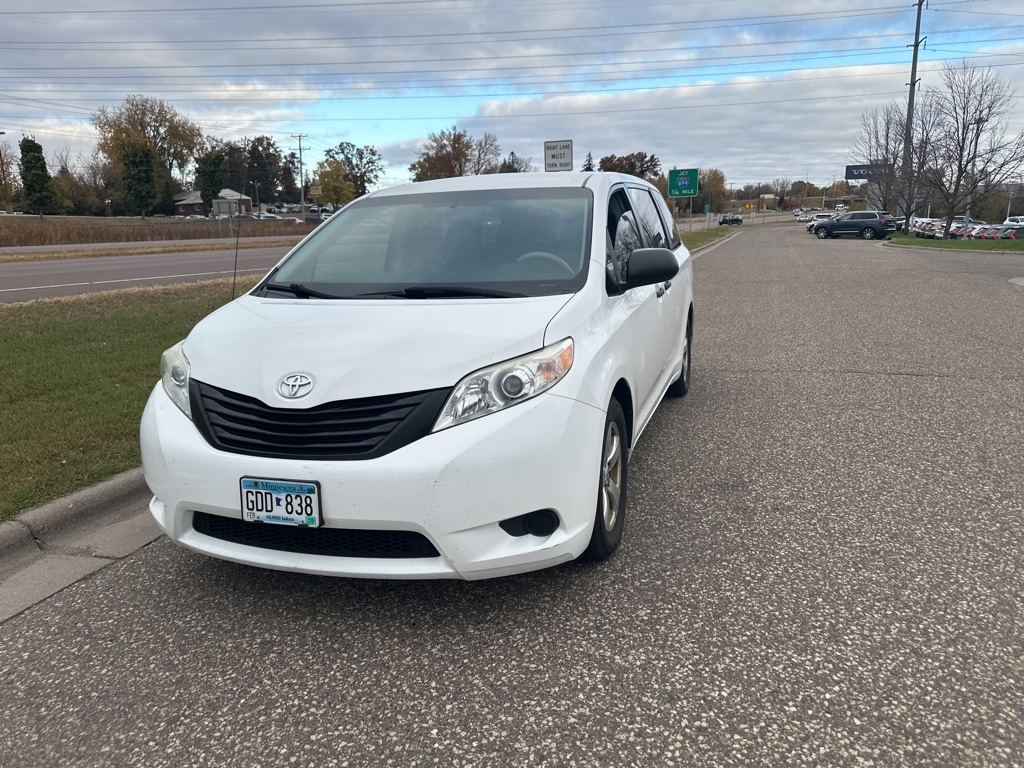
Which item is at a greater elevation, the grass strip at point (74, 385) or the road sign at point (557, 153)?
the road sign at point (557, 153)

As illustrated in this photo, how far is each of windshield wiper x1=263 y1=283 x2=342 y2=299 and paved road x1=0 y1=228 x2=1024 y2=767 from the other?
4.35 feet

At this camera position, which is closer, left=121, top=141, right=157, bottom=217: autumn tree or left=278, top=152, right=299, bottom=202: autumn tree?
left=121, top=141, right=157, bottom=217: autumn tree

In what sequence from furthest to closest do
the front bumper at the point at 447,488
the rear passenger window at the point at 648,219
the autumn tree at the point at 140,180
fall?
the autumn tree at the point at 140,180 < the rear passenger window at the point at 648,219 < the front bumper at the point at 447,488

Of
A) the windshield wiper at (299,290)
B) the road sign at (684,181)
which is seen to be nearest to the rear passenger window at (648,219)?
the windshield wiper at (299,290)

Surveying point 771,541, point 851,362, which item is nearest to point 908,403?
point 851,362

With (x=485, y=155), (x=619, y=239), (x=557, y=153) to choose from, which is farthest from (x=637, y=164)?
(x=619, y=239)

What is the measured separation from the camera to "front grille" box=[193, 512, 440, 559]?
2.81m

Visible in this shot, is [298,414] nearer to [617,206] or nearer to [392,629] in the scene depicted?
[392,629]

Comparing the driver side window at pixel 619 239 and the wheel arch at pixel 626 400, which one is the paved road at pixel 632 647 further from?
the driver side window at pixel 619 239

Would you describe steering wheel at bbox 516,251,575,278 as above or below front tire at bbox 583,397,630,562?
above

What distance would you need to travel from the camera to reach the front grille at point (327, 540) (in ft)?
9.23

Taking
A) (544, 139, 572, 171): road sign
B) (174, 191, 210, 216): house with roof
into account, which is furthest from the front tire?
(174, 191, 210, 216): house with roof

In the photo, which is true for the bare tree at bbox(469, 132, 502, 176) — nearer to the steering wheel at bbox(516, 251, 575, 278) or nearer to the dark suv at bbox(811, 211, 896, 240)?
the dark suv at bbox(811, 211, 896, 240)

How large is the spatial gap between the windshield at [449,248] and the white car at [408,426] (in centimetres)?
3
